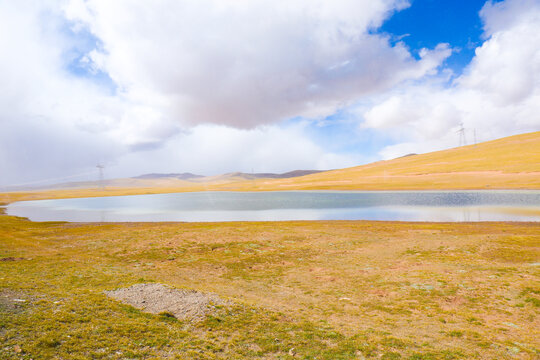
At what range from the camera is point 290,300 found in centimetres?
1883

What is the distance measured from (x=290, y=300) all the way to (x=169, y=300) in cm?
766

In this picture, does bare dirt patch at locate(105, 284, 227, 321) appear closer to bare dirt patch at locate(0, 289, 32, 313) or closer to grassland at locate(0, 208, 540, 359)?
grassland at locate(0, 208, 540, 359)

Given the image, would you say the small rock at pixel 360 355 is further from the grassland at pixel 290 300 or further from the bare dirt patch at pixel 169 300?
the bare dirt patch at pixel 169 300

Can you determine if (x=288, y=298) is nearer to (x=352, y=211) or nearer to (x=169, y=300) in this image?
(x=169, y=300)

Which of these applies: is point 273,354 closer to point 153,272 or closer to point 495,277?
point 153,272

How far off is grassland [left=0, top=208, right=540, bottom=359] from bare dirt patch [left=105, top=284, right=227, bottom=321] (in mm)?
755

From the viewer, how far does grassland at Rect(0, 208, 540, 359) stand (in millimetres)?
12016

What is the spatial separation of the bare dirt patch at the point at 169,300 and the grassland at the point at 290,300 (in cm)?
76

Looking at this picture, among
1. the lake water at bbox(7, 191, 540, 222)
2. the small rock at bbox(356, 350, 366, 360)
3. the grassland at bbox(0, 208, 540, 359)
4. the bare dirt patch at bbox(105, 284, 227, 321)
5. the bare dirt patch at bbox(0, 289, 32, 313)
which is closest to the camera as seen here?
the small rock at bbox(356, 350, 366, 360)

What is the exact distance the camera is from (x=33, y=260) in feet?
90.8

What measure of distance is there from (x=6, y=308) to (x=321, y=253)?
26.9 metres

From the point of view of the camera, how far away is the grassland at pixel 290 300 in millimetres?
12016

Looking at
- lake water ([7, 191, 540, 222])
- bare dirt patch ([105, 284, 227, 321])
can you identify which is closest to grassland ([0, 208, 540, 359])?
bare dirt patch ([105, 284, 227, 321])

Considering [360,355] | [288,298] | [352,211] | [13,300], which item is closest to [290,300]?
[288,298]
